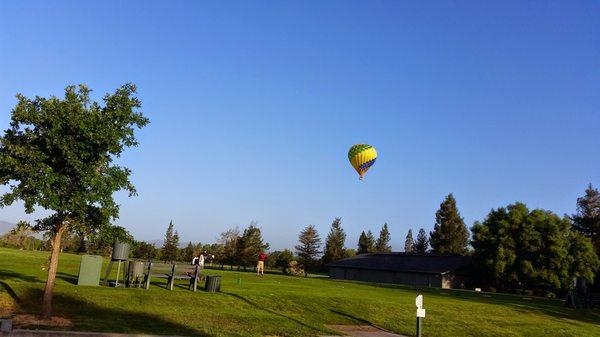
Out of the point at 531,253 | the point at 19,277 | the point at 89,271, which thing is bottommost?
the point at 19,277

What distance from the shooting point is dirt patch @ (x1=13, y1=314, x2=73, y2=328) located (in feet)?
42.9

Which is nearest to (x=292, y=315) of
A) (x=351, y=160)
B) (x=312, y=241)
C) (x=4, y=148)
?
(x=4, y=148)

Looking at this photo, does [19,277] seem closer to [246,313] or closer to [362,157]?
[246,313]

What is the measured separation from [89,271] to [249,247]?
47.6 meters

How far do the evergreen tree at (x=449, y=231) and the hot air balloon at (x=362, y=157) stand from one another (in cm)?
6193

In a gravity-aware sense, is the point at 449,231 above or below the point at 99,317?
above

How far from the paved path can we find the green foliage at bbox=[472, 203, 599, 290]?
1872 inches

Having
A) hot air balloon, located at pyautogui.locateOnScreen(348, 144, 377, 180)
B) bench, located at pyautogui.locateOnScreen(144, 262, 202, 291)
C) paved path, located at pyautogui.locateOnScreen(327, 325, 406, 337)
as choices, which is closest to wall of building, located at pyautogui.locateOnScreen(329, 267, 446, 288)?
hot air balloon, located at pyautogui.locateOnScreen(348, 144, 377, 180)

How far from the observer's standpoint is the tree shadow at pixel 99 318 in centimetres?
1338

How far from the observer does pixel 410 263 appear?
70438mm

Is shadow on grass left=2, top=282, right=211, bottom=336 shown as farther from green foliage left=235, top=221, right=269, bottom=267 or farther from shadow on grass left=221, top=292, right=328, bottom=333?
green foliage left=235, top=221, right=269, bottom=267

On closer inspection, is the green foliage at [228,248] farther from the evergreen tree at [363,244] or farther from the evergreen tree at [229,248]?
the evergreen tree at [363,244]

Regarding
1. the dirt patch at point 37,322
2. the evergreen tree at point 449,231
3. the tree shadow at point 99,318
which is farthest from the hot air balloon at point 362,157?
the evergreen tree at point 449,231

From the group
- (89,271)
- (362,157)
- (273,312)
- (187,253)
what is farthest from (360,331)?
(187,253)
